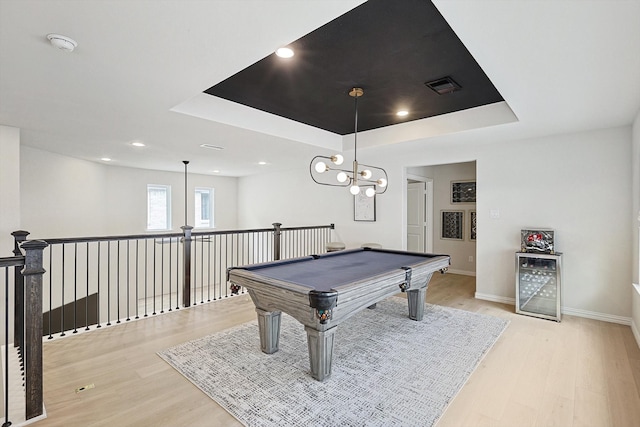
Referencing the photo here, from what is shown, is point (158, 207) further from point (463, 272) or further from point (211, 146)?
point (463, 272)

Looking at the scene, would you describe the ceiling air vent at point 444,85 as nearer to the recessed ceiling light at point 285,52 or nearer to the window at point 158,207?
the recessed ceiling light at point 285,52

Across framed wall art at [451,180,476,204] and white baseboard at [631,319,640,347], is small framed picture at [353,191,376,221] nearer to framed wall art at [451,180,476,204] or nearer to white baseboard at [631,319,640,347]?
framed wall art at [451,180,476,204]

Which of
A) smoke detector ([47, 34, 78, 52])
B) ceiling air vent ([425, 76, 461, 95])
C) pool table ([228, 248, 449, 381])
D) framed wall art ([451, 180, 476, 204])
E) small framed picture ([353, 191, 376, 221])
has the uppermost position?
ceiling air vent ([425, 76, 461, 95])

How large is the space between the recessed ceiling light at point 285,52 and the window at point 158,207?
6.35 m

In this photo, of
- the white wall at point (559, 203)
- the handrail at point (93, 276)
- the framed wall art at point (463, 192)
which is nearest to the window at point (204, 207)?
the handrail at point (93, 276)

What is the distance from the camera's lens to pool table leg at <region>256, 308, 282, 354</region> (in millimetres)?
2801

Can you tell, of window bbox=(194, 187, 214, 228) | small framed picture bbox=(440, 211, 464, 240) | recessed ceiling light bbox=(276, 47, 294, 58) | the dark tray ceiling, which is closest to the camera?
the dark tray ceiling

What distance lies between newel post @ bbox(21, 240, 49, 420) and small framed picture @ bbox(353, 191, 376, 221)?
4.77 metres

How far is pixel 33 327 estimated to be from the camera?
1988mm

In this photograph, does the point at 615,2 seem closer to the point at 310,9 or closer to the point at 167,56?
the point at 310,9

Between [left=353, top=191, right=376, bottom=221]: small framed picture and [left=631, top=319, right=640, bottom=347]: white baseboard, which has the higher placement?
[left=353, top=191, right=376, bottom=221]: small framed picture

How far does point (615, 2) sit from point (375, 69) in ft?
5.19

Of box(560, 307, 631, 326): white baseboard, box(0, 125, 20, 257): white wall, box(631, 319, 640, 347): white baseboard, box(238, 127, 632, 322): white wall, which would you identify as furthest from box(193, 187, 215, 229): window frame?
box(631, 319, 640, 347): white baseboard

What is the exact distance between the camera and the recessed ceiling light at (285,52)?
2404 mm
